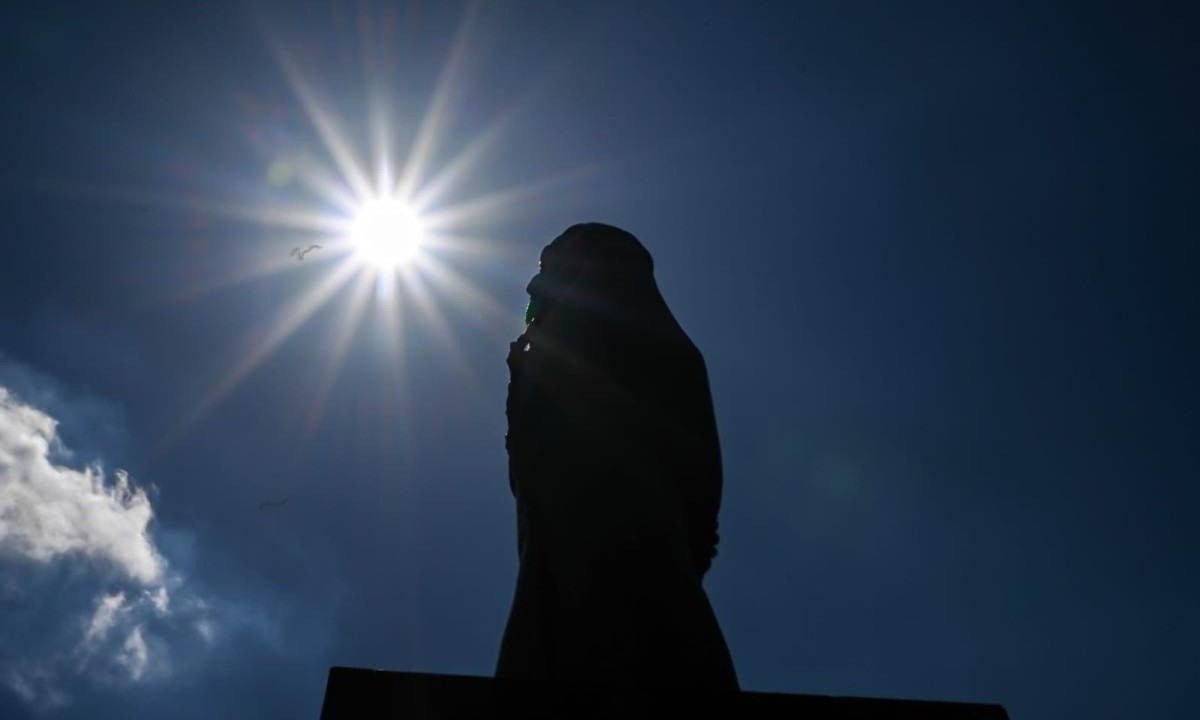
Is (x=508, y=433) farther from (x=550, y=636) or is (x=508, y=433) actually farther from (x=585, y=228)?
(x=585, y=228)

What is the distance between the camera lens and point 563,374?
5195mm

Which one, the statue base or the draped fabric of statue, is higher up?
the draped fabric of statue

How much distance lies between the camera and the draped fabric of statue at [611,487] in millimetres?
3684

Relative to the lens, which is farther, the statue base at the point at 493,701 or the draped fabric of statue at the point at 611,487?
the draped fabric of statue at the point at 611,487

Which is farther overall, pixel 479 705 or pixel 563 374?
pixel 563 374

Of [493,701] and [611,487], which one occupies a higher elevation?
[611,487]

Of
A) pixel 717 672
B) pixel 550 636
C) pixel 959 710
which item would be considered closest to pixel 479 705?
pixel 717 672

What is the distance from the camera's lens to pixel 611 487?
4328 millimetres

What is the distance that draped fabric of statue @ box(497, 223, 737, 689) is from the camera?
145 inches

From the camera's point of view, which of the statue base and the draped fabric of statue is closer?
the statue base

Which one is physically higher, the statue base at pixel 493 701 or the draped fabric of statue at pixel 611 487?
the draped fabric of statue at pixel 611 487

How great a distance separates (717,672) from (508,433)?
2284 millimetres

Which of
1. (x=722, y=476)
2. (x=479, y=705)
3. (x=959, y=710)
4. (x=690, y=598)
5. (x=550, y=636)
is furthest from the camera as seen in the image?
(x=722, y=476)

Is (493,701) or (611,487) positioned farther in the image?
(611,487)
